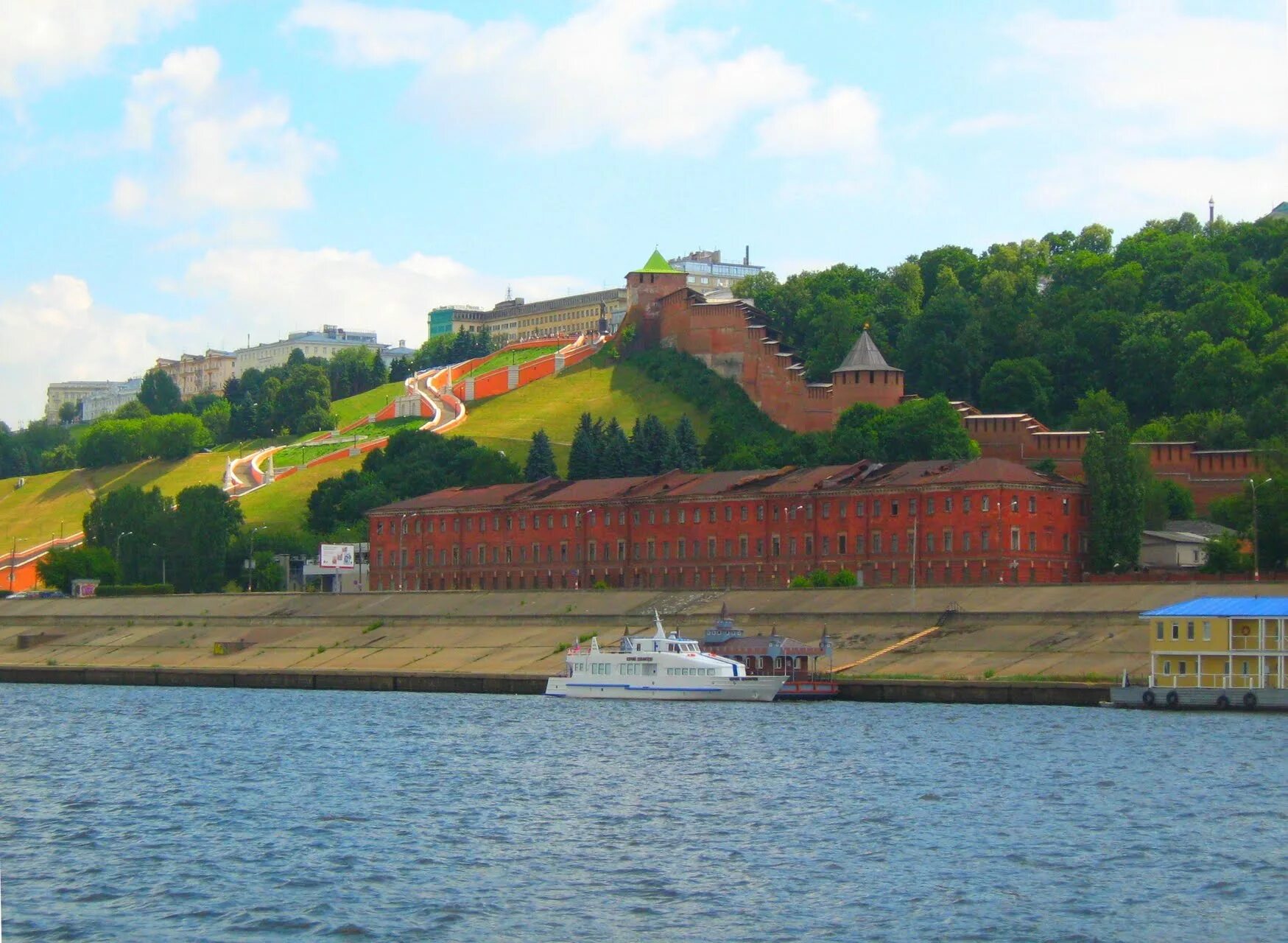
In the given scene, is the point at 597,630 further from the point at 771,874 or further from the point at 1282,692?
the point at 771,874

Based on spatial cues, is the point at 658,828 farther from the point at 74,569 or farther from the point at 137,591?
the point at 74,569

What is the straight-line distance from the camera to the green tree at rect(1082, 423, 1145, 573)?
9588 cm

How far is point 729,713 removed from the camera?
2655 inches

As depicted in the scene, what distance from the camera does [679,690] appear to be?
2862 inches

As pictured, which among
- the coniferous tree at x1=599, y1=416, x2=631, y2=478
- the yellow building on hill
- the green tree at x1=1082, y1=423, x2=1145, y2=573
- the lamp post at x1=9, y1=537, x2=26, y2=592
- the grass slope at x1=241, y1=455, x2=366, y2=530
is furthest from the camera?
the grass slope at x1=241, y1=455, x2=366, y2=530

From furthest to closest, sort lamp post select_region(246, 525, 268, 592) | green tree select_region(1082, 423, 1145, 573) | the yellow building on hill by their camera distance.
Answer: lamp post select_region(246, 525, 268, 592), green tree select_region(1082, 423, 1145, 573), the yellow building on hill

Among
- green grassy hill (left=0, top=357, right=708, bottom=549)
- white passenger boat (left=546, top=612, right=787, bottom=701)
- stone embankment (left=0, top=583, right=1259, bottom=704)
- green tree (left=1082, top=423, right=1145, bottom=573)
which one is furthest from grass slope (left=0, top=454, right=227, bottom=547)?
white passenger boat (left=546, top=612, right=787, bottom=701)

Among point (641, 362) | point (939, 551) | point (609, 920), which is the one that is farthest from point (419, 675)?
point (641, 362)

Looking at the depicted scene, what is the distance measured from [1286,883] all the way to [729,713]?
33.9m

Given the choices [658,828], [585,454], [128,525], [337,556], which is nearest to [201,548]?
[337,556]

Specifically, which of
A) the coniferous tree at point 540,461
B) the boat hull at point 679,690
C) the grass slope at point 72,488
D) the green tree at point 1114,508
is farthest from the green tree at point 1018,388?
the boat hull at point 679,690

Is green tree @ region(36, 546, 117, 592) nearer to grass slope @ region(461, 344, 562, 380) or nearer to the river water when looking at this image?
the river water

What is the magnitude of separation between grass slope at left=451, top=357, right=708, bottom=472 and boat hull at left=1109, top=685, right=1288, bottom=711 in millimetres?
82246

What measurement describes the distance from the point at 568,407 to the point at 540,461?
27967 mm
